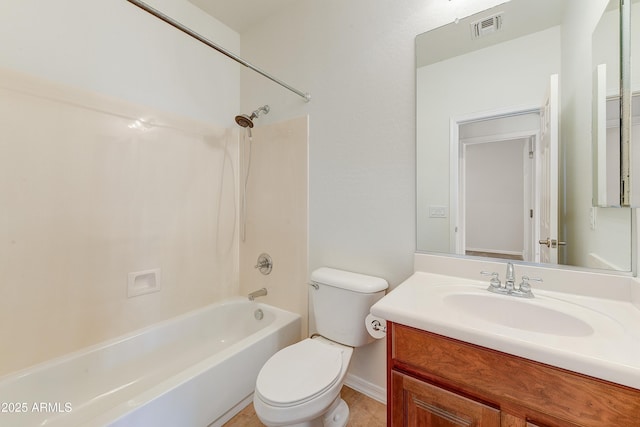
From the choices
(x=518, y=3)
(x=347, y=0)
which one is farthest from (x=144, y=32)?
(x=518, y=3)

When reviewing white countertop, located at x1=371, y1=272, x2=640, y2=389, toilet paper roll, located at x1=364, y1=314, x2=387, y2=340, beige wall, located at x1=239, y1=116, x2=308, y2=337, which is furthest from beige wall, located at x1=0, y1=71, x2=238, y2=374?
white countertop, located at x1=371, y1=272, x2=640, y2=389

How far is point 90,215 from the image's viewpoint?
1.49 m

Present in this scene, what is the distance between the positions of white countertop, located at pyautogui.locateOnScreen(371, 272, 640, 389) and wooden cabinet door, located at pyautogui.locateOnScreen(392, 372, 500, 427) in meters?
0.20

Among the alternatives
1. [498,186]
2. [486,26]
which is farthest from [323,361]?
[486,26]

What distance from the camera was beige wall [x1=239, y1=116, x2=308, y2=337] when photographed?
1861 mm

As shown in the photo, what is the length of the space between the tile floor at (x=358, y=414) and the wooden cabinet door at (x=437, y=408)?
2.08 feet

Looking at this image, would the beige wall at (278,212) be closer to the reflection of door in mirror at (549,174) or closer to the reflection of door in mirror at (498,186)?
the reflection of door in mirror at (498,186)

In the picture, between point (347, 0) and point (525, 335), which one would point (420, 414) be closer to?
point (525, 335)

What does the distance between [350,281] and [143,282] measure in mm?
1344

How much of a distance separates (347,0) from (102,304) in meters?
2.34

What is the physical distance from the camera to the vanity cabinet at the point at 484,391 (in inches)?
24.4

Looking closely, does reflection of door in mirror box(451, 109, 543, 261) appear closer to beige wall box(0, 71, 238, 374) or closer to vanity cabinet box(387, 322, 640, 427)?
vanity cabinet box(387, 322, 640, 427)

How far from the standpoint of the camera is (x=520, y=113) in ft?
3.85

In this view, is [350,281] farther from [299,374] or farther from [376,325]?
[299,374]
